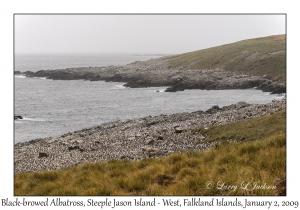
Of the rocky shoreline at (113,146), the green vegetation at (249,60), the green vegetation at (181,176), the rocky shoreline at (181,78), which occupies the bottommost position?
the rocky shoreline at (113,146)

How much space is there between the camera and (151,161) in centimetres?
1324

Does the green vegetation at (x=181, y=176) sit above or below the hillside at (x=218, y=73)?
below

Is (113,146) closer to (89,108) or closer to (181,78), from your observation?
(89,108)

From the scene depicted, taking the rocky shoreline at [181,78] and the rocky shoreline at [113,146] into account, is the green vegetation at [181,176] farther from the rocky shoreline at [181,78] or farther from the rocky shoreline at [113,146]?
the rocky shoreline at [181,78]

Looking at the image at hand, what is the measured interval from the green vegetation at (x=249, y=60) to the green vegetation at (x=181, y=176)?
60.2m

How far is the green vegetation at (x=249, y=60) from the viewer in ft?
260

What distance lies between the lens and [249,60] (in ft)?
303

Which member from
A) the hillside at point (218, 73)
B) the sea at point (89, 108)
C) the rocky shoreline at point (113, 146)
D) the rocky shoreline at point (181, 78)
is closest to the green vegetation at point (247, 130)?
the rocky shoreline at point (113, 146)

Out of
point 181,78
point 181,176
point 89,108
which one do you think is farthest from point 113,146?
point 181,78

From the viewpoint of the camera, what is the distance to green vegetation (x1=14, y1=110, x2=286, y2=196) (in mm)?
9000

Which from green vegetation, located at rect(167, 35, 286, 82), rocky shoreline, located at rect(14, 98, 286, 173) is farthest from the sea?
green vegetation, located at rect(167, 35, 286, 82)

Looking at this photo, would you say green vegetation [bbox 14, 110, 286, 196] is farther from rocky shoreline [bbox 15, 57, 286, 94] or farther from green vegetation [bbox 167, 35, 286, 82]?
green vegetation [bbox 167, 35, 286, 82]

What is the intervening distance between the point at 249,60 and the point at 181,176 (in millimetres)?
87678

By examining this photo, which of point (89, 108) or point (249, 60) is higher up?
point (249, 60)
